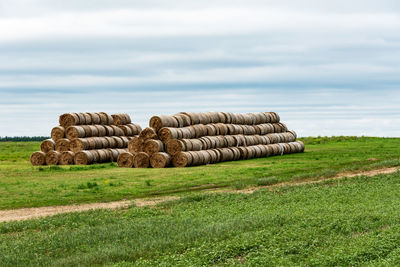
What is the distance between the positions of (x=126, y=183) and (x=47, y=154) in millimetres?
15304

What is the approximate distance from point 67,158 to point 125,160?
5106 mm

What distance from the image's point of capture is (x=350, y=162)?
3350cm

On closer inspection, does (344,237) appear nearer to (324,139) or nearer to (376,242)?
(376,242)

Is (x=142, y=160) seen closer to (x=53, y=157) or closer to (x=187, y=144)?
(x=187, y=144)

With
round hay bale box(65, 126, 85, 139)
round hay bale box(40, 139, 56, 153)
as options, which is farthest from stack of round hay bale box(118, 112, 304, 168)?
round hay bale box(40, 139, 56, 153)

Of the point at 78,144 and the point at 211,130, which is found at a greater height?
the point at 211,130

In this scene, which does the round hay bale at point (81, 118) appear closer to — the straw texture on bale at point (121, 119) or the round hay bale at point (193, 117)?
the straw texture on bale at point (121, 119)

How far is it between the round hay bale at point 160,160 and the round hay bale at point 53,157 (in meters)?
7.62

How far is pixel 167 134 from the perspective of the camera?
36375 millimetres

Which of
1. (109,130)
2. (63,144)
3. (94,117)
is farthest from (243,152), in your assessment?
(63,144)

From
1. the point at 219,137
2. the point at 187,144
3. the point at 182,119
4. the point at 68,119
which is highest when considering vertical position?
the point at 68,119

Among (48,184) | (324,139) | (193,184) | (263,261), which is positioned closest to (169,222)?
(263,261)

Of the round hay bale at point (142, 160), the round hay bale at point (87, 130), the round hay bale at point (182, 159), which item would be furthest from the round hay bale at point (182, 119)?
the round hay bale at point (87, 130)

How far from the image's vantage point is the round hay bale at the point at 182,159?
35.3 m
